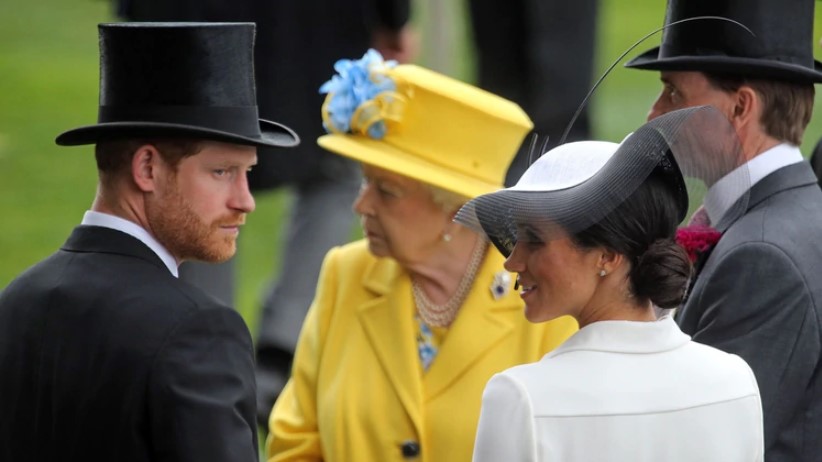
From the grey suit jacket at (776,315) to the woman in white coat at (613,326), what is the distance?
0.54 metres

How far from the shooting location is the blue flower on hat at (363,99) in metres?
4.38

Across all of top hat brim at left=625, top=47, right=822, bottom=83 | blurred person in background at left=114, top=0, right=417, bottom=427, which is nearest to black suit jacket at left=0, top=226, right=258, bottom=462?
top hat brim at left=625, top=47, right=822, bottom=83

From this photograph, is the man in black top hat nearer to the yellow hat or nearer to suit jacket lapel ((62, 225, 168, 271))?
suit jacket lapel ((62, 225, 168, 271))

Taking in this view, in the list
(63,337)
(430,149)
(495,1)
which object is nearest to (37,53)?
(495,1)

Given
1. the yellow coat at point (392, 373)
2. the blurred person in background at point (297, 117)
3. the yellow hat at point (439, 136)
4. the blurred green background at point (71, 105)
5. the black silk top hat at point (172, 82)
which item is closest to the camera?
the black silk top hat at point (172, 82)

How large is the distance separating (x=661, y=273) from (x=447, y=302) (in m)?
1.25

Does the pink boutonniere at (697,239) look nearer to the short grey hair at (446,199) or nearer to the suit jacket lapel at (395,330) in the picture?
the short grey hair at (446,199)

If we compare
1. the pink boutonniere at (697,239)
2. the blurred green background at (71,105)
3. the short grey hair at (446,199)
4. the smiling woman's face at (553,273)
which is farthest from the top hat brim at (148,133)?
the blurred green background at (71,105)

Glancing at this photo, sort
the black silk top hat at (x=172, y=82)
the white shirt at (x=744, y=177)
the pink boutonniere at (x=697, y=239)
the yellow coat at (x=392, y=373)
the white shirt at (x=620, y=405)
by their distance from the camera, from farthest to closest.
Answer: the yellow coat at (x=392, y=373)
the pink boutonniere at (x=697, y=239)
the white shirt at (x=744, y=177)
the black silk top hat at (x=172, y=82)
the white shirt at (x=620, y=405)

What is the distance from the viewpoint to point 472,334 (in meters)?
4.32

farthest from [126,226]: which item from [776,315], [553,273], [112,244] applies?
[776,315]

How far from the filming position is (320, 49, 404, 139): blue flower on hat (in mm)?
4379

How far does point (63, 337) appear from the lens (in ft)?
11.2

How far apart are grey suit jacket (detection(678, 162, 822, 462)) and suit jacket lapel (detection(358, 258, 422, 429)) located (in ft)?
2.50
